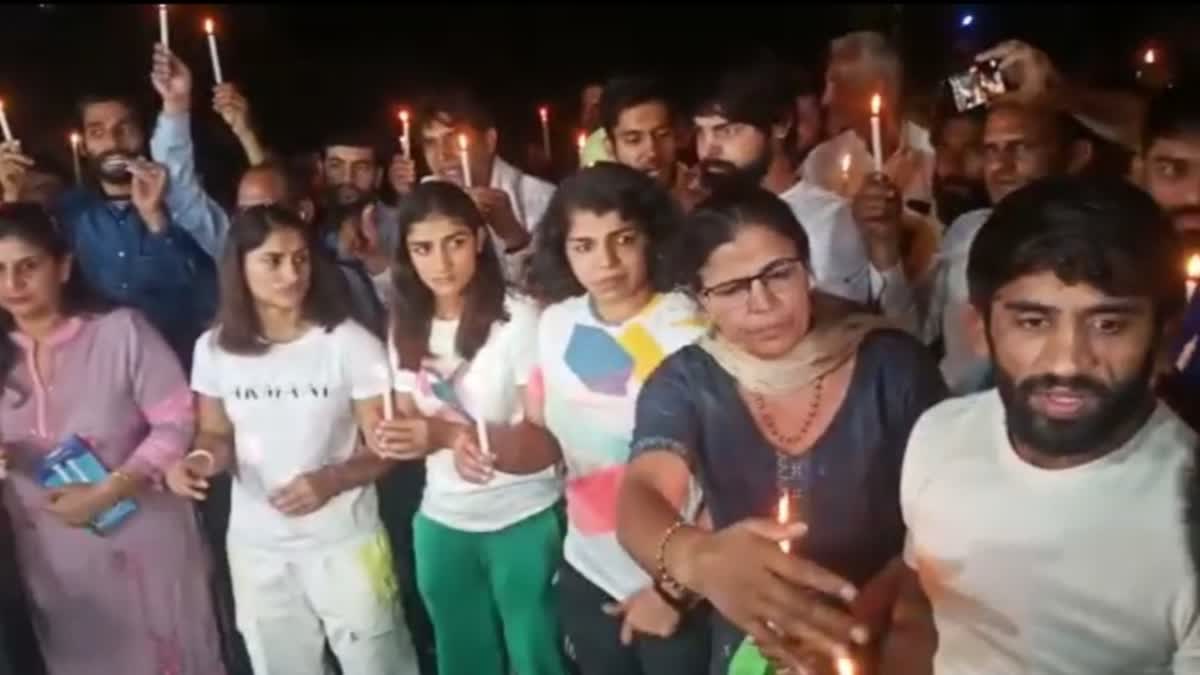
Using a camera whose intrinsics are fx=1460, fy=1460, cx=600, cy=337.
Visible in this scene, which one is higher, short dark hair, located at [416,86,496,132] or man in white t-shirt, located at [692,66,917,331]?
short dark hair, located at [416,86,496,132]

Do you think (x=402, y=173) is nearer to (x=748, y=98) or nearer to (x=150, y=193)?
(x=150, y=193)

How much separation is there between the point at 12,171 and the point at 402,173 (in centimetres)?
50

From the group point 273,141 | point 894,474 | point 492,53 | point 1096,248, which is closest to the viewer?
point 1096,248

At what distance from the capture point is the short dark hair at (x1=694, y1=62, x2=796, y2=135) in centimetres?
162

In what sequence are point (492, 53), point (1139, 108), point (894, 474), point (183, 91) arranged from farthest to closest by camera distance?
point (492, 53) → point (183, 91) → point (1139, 108) → point (894, 474)

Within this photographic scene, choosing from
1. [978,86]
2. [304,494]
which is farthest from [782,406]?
[978,86]

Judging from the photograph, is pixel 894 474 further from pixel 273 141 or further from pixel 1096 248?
pixel 273 141

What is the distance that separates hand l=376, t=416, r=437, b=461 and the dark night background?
645mm

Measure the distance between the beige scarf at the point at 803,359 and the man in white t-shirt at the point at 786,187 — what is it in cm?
40

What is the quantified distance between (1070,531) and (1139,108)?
0.90 meters

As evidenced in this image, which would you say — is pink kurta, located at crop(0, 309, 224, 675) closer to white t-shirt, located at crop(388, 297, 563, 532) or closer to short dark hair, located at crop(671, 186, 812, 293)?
white t-shirt, located at crop(388, 297, 563, 532)

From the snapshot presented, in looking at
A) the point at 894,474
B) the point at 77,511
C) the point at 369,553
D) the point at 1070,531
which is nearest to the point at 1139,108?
the point at 894,474

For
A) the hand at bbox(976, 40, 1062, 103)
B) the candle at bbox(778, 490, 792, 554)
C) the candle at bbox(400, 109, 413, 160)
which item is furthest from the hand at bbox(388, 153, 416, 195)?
the candle at bbox(778, 490, 792, 554)

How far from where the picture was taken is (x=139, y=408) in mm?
1705
